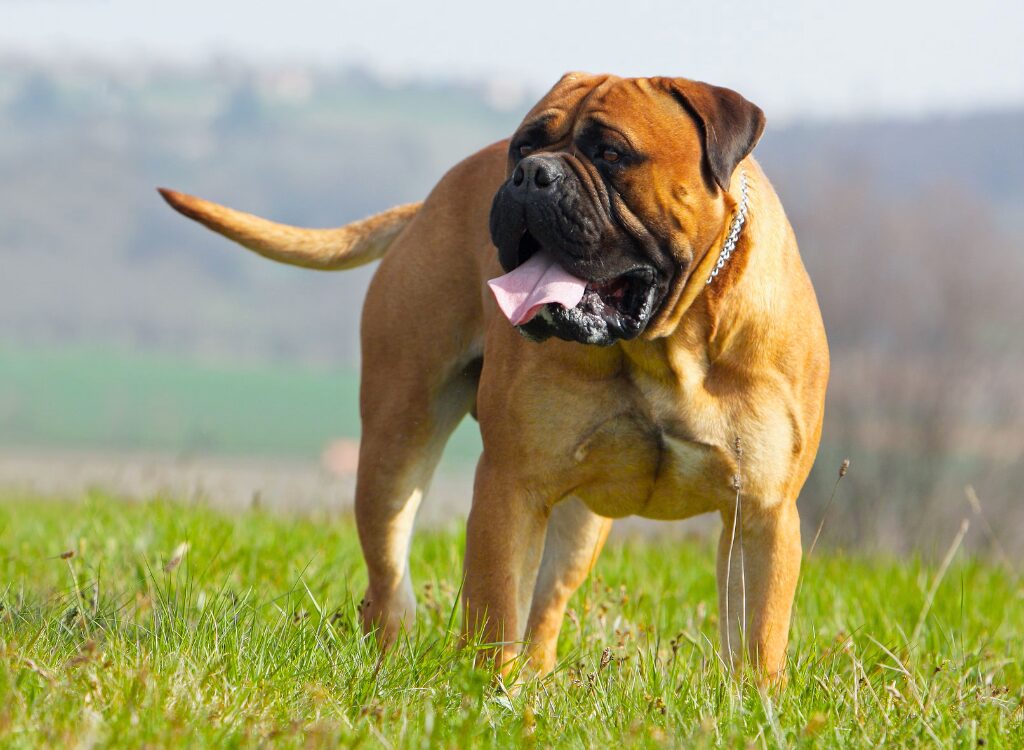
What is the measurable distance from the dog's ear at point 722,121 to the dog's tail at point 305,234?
5.58 feet

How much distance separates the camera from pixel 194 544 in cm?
538

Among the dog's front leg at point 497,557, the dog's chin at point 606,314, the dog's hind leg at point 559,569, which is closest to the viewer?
the dog's chin at point 606,314

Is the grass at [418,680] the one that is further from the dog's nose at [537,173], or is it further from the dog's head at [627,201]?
the dog's nose at [537,173]

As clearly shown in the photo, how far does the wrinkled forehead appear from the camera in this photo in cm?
354

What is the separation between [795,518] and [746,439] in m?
0.39

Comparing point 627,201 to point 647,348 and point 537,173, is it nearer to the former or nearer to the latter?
point 537,173

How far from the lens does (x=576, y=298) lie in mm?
3465

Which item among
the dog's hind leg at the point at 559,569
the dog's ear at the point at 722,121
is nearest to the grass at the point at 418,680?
the dog's hind leg at the point at 559,569

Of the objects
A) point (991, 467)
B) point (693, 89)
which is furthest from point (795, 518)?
point (991, 467)

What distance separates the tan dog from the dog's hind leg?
58 cm

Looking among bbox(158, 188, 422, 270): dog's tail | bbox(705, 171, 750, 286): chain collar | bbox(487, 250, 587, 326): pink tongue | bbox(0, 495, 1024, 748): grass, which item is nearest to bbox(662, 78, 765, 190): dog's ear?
bbox(705, 171, 750, 286): chain collar

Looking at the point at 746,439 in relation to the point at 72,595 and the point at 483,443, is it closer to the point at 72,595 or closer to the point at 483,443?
the point at 483,443

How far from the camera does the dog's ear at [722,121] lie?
11.6 ft

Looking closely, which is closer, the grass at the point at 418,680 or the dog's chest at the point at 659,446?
the grass at the point at 418,680
